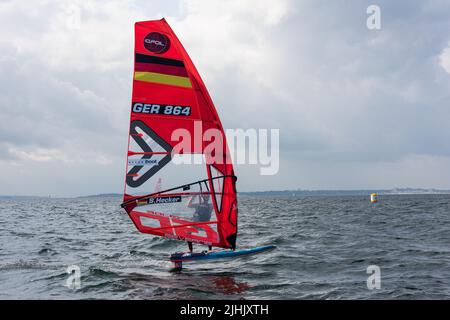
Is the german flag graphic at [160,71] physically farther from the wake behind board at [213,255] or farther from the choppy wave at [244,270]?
the choppy wave at [244,270]

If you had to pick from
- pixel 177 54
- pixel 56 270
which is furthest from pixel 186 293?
pixel 177 54

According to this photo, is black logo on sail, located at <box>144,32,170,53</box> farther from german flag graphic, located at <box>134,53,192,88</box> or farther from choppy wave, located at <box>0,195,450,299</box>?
choppy wave, located at <box>0,195,450,299</box>

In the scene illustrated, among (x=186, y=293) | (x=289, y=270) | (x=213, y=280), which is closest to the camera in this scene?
(x=186, y=293)

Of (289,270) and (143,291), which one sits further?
(289,270)

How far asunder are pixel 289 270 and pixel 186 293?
401 cm

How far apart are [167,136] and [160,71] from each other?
5.97ft

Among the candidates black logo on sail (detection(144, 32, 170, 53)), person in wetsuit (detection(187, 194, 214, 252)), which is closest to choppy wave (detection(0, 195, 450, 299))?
person in wetsuit (detection(187, 194, 214, 252))

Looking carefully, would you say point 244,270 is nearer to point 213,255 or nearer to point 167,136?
point 213,255

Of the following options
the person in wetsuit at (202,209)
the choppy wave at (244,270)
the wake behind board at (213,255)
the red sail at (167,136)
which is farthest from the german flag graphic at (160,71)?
the choppy wave at (244,270)

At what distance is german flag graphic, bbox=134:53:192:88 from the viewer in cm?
1174

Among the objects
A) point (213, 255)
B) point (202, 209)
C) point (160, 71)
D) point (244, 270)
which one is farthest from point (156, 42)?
point (244, 270)
